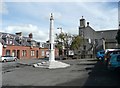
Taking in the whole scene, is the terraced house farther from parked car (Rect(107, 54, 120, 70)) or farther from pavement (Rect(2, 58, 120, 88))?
parked car (Rect(107, 54, 120, 70))

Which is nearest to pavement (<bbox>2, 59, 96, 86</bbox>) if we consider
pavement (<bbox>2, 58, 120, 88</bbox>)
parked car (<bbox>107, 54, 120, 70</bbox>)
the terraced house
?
pavement (<bbox>2, 58, 120, 88</bbox>)

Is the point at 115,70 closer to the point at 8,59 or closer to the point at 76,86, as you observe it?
the point at 76,86

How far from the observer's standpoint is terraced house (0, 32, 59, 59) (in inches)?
2053

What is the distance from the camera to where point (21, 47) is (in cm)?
5734

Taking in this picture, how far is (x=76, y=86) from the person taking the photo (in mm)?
11680

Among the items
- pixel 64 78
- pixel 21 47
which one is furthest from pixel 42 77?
pixel 21 47

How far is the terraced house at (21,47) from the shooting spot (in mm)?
52156

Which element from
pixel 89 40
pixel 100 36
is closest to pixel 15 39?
pixel 89 40

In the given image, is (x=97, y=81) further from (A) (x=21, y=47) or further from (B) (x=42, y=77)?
(A) (x=21, y=47)

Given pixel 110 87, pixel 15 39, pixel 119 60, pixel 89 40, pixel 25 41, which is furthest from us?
pixel 89 40

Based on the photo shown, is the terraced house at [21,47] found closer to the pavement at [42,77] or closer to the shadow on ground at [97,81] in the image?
the pavement at [42,77]

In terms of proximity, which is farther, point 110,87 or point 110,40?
point 110,40

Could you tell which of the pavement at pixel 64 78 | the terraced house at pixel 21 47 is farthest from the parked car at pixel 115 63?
the terraced house at pixel 21 47

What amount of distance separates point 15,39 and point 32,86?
154ft
